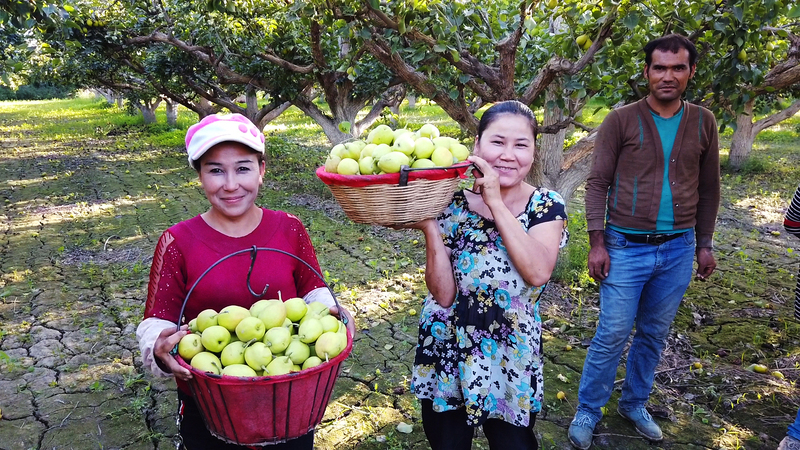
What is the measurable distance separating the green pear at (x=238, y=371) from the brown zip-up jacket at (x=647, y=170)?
208 cm

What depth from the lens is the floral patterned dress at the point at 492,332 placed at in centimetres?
202

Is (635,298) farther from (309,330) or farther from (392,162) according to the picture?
(309,330)

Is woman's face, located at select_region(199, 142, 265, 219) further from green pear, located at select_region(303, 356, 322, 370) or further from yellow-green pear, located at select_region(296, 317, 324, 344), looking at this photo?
green pear, located at select_region(303, 356, 322, 370)

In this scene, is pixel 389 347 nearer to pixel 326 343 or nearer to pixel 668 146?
pixel 668 146

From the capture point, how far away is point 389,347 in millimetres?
4324

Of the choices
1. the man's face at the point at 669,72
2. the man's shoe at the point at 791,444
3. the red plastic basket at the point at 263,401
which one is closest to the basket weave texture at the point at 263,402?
the red plastic basket at the point at 263,401

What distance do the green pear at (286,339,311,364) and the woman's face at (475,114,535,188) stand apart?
0.92 metres

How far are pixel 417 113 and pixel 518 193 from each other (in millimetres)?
26003

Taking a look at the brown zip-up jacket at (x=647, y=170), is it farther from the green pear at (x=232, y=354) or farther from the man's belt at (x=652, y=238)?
the green pear at (x=232, y=354)

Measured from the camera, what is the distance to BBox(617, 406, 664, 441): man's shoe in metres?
3.18

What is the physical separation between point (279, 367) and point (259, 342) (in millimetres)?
105

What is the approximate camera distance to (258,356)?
1.50 metres

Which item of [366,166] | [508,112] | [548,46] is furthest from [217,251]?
[548,46]

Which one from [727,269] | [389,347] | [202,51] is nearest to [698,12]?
[389,347]
